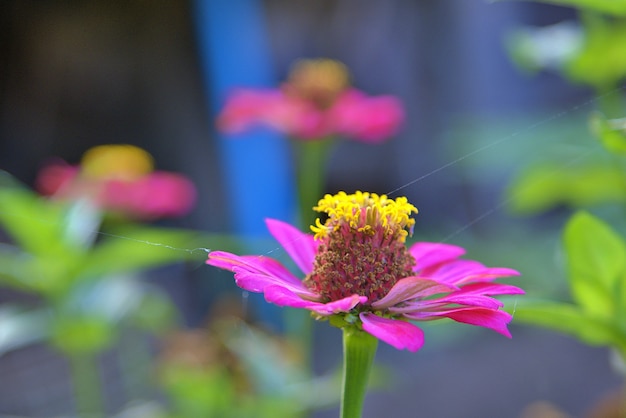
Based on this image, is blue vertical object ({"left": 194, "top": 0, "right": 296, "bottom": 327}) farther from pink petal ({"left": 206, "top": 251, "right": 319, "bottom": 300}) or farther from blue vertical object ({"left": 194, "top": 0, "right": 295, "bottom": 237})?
pink petal ({"left": 206, "top": 251, "right": 319, "bottom": 300})

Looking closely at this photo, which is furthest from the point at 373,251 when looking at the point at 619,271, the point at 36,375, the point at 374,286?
the point at 36,375

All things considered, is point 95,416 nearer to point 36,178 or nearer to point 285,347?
point 285,347

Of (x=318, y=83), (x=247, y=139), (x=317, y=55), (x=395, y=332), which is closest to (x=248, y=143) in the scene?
(x=247, y=139)

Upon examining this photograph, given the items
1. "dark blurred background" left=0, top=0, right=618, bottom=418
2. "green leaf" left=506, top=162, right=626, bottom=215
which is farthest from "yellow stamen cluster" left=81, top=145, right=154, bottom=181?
"dark blurred background" left=0, top=0, right=618, bottom=418

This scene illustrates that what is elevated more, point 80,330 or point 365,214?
point 365,214

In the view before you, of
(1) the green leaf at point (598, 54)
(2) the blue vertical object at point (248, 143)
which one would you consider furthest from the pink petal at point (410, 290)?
(2) the blue vertical object at point (248, 143)

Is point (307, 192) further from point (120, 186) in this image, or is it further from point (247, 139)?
point (247, 139)

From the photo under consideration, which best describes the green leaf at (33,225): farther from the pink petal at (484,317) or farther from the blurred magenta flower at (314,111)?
the pink petal at (484,317)
